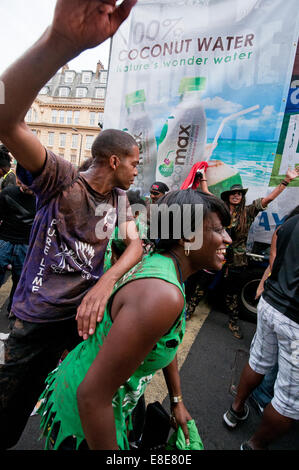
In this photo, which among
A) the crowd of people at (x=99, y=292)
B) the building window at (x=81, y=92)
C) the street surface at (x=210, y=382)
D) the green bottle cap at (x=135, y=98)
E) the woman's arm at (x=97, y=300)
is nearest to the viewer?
the crowd of people at (x=99, y=292)

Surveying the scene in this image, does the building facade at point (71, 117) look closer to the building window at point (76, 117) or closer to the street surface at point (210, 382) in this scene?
the building window at point (76, 117)

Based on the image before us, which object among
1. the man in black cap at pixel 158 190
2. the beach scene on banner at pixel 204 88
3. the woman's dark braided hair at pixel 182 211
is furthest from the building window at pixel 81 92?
the woman's dark braided hair at pixel 182 211

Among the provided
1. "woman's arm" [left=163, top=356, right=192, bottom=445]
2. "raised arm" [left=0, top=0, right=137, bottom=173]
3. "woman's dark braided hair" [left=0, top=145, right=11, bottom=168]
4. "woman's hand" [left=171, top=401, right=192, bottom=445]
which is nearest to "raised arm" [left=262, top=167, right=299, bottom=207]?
"woman's arm" [left=163, top=356, right=192, bottom=445]

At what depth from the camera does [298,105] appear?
3.01 metres

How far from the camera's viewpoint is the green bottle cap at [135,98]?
396cm

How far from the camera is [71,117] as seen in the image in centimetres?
3978

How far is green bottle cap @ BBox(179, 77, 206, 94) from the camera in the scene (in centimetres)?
349

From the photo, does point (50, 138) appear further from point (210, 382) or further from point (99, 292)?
point (99, 292)

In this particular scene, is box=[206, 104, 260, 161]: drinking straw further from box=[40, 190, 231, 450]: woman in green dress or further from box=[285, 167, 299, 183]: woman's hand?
box=[40, 190, 231, 450]: woman in green dress

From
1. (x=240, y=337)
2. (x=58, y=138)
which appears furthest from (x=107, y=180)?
(x=58, y=138)

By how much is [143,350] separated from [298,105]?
11.3ft

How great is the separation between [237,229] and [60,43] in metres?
3.23

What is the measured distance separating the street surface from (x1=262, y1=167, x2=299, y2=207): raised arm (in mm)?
1938
